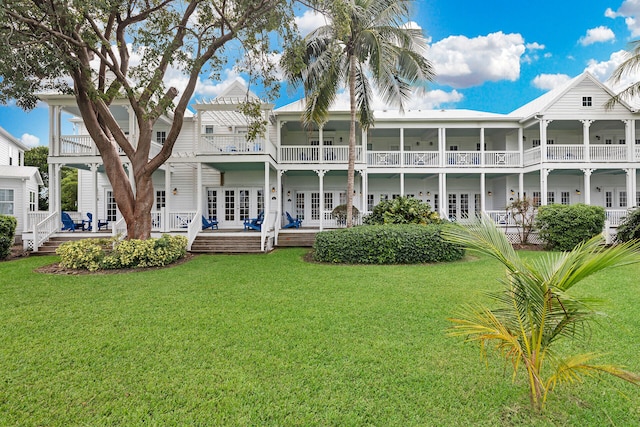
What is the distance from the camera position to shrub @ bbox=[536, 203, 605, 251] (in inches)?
484

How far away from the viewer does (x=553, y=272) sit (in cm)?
240

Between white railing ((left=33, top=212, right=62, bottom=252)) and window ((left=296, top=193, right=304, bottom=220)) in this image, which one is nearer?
white railing ((left=33, top=212, right=62, bottom=252))

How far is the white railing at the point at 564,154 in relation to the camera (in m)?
16.2

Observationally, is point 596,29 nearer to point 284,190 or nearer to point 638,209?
point 638,209

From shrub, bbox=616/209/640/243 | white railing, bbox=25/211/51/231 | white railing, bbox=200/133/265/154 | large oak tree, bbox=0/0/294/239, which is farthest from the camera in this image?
white railing, bbox=200/133/265/154

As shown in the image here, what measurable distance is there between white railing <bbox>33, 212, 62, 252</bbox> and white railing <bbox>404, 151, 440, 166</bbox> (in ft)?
53.5

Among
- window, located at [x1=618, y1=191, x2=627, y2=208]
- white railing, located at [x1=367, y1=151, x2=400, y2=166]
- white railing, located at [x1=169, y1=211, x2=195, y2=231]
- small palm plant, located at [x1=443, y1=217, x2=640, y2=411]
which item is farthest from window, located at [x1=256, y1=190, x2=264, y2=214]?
window, located at [x1=618, y1=191, x2=627, y2=208]

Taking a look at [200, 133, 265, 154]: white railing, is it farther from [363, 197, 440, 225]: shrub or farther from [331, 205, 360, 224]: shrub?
[363, 197, 440, 225]: shrub

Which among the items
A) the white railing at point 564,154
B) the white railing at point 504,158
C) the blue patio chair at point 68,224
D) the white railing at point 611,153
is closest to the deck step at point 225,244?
Answer: the blue patio chair at point 68,224

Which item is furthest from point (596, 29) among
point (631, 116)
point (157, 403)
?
point (157, 403)

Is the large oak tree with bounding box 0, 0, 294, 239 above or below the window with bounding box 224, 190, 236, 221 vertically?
above

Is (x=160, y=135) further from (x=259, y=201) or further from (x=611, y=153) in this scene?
(x=611, y=153)

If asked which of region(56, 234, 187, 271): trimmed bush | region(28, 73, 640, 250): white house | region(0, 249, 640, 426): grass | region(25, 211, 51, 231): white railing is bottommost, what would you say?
region(0, 249, 640, 426): grass

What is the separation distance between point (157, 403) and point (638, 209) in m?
16.6
